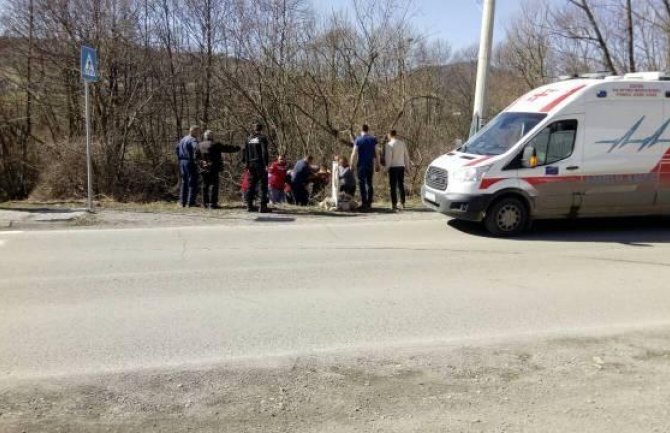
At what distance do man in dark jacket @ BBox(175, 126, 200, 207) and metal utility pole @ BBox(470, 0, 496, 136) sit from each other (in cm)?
614

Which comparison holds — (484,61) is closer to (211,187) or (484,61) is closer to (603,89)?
(603,89)

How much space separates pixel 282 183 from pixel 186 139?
308 cm

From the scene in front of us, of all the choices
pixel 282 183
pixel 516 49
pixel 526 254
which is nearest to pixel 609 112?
pixel 526 254

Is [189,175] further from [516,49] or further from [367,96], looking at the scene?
[516,49]

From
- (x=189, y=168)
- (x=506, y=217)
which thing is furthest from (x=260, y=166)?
(x=506, y=217)

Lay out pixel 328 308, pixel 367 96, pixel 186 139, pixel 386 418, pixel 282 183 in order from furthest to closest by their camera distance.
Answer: pixel 367 96
pixel 282 183
pixel 186 139
pixel 328 308
pixel 386 418

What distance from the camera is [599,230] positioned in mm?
11055

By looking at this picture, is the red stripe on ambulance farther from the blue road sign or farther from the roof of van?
the blue road sign

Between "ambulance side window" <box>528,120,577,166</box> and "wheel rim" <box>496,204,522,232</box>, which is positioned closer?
"ambulance side window" <box>528,120,577,166</box>

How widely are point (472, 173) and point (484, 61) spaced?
4739mm

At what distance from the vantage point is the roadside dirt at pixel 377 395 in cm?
379

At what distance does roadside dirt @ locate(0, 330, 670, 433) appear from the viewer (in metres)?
3.79

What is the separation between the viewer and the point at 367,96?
2102 centimetres

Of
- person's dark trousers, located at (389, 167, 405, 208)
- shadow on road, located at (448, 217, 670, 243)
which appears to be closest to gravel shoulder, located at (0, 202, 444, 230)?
person's dark trousers, located at (389, 167, 405, 208)
